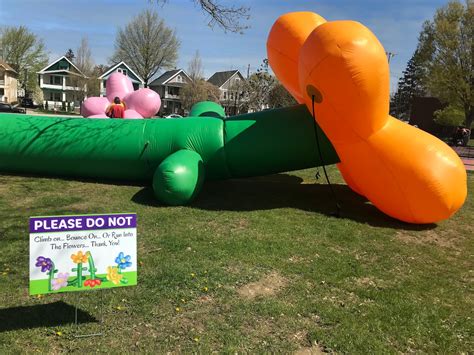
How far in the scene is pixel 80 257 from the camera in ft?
10.8

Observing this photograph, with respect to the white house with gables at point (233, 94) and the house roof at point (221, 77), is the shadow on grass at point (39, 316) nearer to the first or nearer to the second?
the white house with gables at point (233, 94)

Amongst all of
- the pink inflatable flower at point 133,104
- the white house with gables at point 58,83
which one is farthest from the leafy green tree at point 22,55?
the pink inflatable flower at point 133,104

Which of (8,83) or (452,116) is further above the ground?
(8,83)

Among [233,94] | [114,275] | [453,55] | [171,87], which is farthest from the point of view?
[171,87]

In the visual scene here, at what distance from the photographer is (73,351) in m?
3.20

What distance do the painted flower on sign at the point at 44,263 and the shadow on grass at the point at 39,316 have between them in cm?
61

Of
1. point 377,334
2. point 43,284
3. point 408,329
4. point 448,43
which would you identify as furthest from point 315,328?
point 448,43

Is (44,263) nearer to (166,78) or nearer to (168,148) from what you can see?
(168,148)

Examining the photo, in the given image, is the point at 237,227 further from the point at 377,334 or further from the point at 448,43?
the point at 448,43

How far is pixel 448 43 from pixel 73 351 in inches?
1112

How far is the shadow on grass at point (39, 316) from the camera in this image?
11.4 feet

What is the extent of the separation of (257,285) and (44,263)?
2.14 meters

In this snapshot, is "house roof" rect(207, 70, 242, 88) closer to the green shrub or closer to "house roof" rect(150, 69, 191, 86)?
"house roof" rect(150, 69, 191, 86)

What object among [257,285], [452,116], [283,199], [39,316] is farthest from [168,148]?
[452,116]
